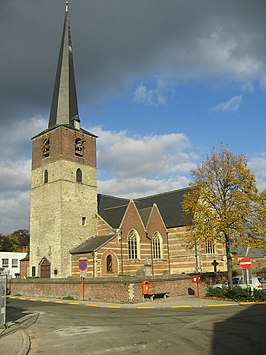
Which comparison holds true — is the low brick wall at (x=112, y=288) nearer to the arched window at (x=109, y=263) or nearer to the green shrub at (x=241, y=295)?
the green shrub at (x=241, y=295)

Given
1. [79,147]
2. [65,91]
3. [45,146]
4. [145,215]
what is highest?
[65,91]

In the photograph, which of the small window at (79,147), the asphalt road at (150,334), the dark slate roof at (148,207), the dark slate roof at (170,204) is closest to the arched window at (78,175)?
the small window at (79,147)

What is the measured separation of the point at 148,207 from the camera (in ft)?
140

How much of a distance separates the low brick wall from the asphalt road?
6833mm

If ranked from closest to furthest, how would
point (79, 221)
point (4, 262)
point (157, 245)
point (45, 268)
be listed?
point (45, 268), point (79, 221), point (157, 245), point (4, 262)

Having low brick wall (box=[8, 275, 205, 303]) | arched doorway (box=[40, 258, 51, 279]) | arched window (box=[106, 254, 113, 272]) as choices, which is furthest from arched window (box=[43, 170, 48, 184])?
low brick wall (box=[8, 275, 205, 303])

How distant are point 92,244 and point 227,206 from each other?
15758 mm

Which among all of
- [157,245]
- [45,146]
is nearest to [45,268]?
[157,245]

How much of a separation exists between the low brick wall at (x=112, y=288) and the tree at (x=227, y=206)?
11.4 feet

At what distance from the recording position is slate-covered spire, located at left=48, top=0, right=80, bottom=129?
126 ft

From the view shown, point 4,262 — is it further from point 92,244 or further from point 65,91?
point 65,91

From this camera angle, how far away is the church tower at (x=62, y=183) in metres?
34.9

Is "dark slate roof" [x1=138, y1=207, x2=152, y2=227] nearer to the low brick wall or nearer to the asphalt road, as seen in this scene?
the low brick wall

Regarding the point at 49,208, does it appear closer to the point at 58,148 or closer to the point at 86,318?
the point at 58,148
